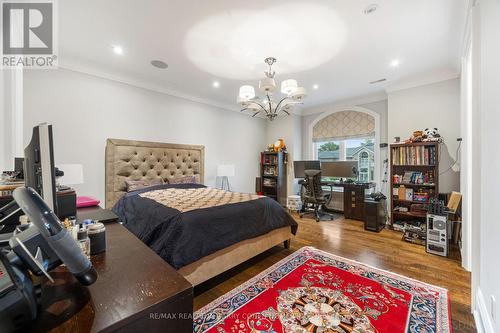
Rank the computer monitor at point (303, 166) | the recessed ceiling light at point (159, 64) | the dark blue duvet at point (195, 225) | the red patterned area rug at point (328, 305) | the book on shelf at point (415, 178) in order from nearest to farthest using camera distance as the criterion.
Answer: the red patterned area rug at point (328, 305), the dark blue duvet at point (195, 225), the recessed ceiling light at point (159, 64), the book on shelf at point (415, 178), the computer monitor at point (303, 166)

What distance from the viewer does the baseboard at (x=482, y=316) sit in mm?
1310

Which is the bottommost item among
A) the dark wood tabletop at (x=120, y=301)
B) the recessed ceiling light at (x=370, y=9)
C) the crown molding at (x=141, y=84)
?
the dark wood tabletop at (x=120, y=301)

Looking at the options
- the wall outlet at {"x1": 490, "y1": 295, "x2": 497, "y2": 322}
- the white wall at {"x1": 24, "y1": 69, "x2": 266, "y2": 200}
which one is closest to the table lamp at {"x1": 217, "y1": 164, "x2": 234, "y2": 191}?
the white wall at {"x1": 24, "y1": 69, "x2": 266, "y2": 200}

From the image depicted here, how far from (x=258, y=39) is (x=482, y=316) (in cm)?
301

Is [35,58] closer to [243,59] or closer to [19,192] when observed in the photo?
[243,59]

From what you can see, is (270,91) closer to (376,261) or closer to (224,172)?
(224,172)

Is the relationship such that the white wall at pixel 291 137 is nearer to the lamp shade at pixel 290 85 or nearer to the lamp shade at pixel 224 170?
the lamp shade at pixel 224 170

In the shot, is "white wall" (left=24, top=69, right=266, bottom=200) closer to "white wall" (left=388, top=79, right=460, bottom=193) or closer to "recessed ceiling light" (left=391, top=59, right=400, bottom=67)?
"recessed ceiling light" (left=391, top=59, right=400, bottom=67)

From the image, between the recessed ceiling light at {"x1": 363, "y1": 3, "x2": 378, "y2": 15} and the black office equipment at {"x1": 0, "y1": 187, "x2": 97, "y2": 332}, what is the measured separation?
2619 mm

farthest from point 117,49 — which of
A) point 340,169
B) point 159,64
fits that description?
point 340,169

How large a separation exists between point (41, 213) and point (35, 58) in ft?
10.8

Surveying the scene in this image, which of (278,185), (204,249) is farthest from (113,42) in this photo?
(278,185)

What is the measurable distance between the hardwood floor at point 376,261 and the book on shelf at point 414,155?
122cm

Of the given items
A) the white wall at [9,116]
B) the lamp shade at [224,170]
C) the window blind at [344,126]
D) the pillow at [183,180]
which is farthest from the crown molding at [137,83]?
the window blind at [344,126]
